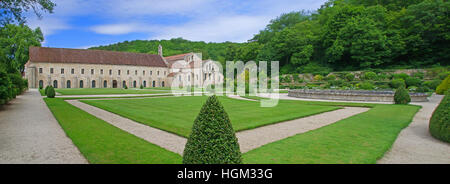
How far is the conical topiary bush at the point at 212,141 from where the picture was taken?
326cm

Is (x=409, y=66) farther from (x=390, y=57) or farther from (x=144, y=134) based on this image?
(x=144, y=134)

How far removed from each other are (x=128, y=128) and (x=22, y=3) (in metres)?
8.53

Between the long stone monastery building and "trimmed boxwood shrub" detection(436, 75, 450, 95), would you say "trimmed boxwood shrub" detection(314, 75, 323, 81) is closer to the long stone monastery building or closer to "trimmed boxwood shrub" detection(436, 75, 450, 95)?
"trimmed boxwood shrub" detection(436, 75, 450, 95)

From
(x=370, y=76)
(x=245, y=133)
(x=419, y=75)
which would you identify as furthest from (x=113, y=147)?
(x=419, y=75)

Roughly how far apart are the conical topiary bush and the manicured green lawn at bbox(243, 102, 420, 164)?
1.33 m

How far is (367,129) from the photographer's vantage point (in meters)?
7.59

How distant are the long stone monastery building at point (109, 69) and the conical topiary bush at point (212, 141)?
53583 millimetres

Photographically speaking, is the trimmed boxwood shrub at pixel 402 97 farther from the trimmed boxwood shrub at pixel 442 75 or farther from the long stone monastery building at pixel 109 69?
the long stone monastery building at pixel 109 69

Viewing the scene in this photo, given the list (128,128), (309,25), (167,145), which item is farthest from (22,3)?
(309,25)

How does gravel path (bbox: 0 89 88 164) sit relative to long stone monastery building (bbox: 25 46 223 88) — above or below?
below

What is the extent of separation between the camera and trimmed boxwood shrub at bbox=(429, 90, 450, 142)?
6.12 meters

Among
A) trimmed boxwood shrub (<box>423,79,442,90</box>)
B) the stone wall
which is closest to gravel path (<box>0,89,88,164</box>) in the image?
the stone wall

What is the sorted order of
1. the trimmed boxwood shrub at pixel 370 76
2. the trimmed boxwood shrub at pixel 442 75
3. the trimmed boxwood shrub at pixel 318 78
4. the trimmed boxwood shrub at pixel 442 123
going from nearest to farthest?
the trimmed boxwood shrub at pixel 442 123
the trimmed boxwood shrub at pixel 442 75
the trimmed boxwood shrub at pixel 370 76
the trimmed boxwood shrub at pixel 318 78

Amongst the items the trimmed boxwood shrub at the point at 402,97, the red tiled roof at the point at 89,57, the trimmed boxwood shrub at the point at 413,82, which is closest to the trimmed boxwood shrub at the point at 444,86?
the trimmed boxwood shrub at the point at 413,82
